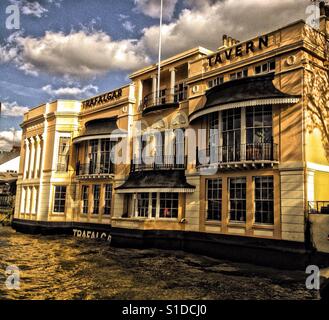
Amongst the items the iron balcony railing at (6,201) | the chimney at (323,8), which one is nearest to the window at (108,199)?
the chimney at (323,8)

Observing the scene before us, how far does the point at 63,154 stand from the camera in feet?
94.2

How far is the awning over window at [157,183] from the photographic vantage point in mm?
19531

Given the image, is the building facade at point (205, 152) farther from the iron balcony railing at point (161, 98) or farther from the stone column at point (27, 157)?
the stone column at point (27, 157)

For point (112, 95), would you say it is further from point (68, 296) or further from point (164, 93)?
point (68, 296)

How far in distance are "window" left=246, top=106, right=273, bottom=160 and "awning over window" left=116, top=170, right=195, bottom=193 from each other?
15.2 feet

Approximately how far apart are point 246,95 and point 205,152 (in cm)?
418

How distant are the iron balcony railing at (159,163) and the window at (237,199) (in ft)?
13.5

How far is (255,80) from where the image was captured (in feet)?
55.1

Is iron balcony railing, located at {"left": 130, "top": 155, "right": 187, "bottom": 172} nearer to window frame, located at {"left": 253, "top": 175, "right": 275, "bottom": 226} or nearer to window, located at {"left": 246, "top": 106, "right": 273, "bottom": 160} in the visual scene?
window, located at {"left": 246, "top": 106, "right": 273, "bottom": 160}

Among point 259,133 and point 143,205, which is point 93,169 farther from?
point 259,133

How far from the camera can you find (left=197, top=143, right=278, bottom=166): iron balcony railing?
15859mm

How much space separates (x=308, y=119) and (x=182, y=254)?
31.9 ft

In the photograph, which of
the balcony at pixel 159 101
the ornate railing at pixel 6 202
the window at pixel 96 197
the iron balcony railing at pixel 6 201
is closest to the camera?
the balcony at pixel 159 101
